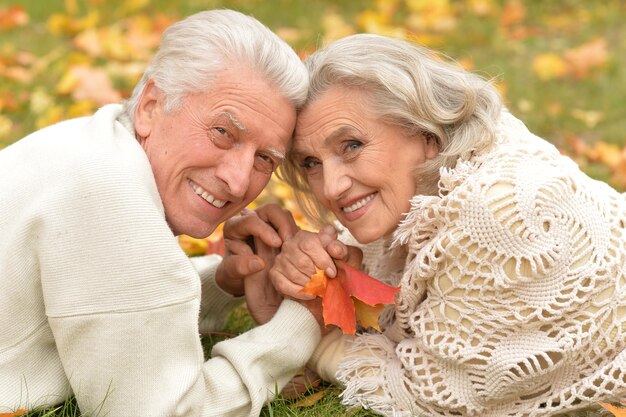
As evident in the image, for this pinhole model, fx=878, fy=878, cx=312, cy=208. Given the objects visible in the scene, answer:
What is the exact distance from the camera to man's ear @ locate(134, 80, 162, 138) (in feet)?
9.99

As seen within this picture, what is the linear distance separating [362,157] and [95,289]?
1073 mm

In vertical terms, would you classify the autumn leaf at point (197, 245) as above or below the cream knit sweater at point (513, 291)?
below

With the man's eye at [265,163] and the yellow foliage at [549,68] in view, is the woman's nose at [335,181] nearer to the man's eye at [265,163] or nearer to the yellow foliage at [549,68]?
the man's eye at [265,163]

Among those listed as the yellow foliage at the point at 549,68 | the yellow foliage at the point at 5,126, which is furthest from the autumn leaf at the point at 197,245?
the yellow foliage at the point at 549,68

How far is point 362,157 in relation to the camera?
312cm

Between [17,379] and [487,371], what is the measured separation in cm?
150

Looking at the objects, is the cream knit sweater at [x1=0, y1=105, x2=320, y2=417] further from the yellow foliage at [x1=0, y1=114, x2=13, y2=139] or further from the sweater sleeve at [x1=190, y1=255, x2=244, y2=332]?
the yellow foliage at [x1=0, y1=114, x2=13, y2=139]

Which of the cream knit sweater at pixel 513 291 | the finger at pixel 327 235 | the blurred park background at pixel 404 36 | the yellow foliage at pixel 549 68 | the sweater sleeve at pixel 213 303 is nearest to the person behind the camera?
the cream knit sweater at pixel 513 291

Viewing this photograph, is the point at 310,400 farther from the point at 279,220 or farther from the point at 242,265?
the point at 279,220

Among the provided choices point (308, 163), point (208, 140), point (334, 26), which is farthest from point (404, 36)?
point (334, 26)

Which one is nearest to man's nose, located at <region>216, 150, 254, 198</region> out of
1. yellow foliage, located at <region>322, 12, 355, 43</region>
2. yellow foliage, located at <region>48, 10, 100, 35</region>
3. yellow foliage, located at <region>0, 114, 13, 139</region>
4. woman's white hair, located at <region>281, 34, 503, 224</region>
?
woman's white hair, located at <region>281, 34, 503, 224</region>

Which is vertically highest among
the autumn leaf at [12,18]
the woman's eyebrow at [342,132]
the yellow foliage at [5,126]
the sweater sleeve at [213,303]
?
the woman's eyebrow at [342,132]

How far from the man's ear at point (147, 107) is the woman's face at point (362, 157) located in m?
0.52

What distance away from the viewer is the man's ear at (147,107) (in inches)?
120
